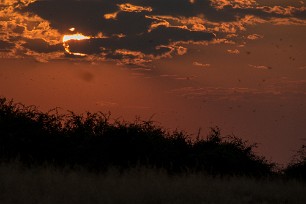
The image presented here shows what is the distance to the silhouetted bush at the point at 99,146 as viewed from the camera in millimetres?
27344

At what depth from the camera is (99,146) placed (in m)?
28.1

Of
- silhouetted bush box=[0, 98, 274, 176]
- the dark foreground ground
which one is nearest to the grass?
the dark foreground ground

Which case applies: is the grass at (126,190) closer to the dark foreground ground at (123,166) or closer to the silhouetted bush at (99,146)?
the dark foreground ground at (123,166)

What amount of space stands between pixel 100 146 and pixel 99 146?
1.8 inches

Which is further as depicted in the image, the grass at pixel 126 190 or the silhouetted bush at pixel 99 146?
the silhouetted bush at pixel 99 146

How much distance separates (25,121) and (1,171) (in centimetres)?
975

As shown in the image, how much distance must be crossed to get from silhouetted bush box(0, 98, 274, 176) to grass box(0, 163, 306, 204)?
6599 mm

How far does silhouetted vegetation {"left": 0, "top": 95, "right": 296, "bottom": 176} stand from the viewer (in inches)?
1075

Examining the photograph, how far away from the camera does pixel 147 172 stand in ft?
68.8

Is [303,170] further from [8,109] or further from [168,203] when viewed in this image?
[168,203]

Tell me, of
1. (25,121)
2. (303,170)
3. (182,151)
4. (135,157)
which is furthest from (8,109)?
(303,170)

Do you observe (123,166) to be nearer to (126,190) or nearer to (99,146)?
(99,146)

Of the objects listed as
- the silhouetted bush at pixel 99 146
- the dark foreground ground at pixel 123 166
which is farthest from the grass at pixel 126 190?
the silhouetted bush at pixel 99 146

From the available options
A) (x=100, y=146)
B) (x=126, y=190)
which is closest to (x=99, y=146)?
(x=100, y=146)
